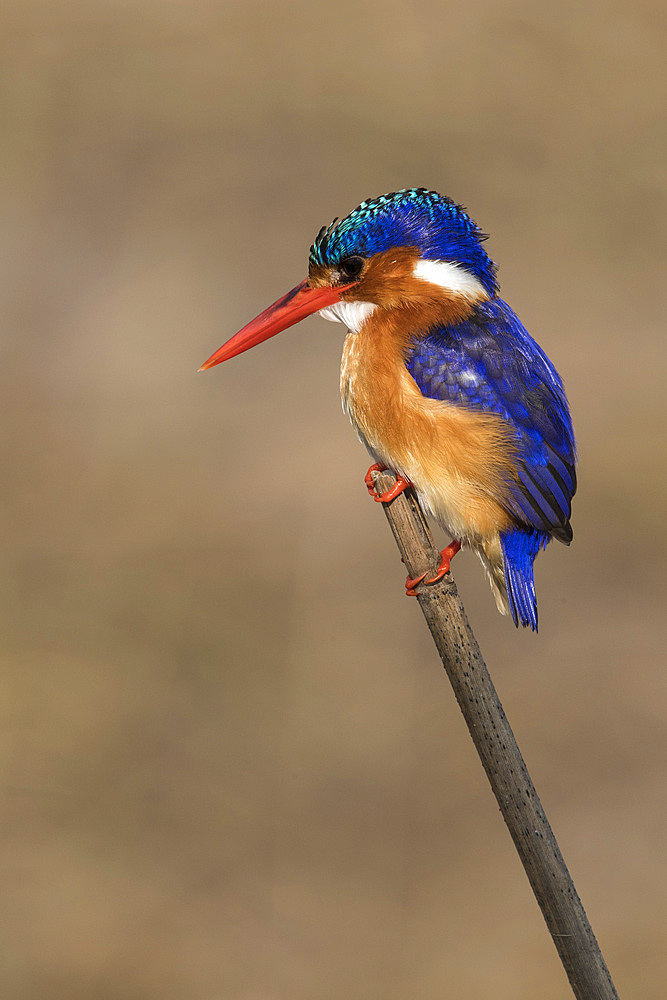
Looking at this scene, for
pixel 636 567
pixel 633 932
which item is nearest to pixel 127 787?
pixel 633 932

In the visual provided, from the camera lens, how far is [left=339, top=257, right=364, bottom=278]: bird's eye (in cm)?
178

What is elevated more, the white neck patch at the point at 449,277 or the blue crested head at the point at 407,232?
the blue crested head at the point at 407,232

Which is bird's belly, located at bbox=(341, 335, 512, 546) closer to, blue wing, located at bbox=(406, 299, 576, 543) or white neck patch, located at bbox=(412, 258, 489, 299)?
blue wing, located at bbox=(406, 299, 576, 543)

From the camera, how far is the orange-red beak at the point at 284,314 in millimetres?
1781

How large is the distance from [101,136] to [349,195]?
1.33 m

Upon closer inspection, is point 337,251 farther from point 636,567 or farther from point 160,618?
point 636,567

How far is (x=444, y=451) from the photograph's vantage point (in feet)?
5.80

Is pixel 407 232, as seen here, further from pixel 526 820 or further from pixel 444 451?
pixel 526 820

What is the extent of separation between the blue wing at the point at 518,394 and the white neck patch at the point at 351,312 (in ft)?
0.41

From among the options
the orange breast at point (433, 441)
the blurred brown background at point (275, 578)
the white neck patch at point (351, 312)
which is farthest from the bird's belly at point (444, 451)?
the blurred brown background at point (275, 578)

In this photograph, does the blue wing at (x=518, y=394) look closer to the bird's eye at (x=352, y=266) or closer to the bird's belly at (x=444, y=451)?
the bird's belly at (x=444, y=451)

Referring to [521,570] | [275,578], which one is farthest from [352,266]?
[275,578]

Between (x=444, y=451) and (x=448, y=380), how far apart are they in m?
0.12

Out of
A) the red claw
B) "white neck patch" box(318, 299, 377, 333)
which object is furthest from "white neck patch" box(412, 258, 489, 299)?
the red claw
